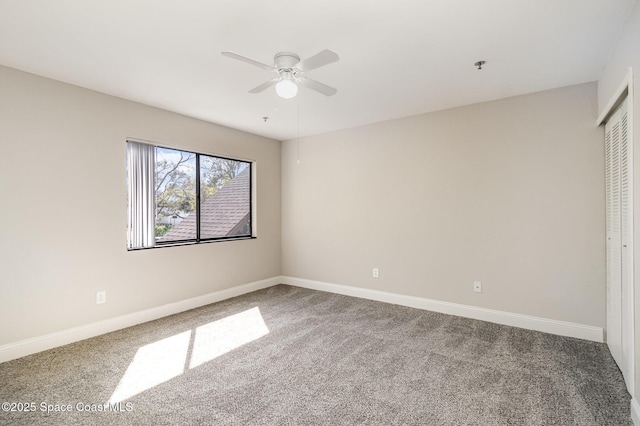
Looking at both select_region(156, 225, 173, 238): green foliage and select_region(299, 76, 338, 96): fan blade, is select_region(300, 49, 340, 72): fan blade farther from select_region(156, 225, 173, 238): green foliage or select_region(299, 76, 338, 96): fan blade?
select_region(156, 225, 173, 238): green foliage

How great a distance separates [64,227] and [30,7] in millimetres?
1910

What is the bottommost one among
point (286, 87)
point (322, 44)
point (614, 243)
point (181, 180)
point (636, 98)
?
point (614, 243)

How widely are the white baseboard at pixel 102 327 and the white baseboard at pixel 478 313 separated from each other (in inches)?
64.5

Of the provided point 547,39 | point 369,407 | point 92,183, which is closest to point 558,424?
point 369,407

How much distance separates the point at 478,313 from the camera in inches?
142

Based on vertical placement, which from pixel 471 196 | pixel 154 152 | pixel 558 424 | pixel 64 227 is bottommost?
pixel 558 424

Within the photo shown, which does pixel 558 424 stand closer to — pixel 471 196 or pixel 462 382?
pixel 462 382

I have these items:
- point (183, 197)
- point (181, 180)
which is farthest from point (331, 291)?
point (181, 180)

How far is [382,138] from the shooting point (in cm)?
438

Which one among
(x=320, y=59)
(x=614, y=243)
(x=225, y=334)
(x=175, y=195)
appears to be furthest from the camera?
(x=175, y=195)

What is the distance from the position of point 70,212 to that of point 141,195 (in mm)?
717

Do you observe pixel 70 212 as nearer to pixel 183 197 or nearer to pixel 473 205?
pixel 183 197

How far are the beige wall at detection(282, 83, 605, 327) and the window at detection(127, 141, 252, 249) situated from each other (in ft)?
3.87

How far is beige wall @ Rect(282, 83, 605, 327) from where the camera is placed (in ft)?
10.1
